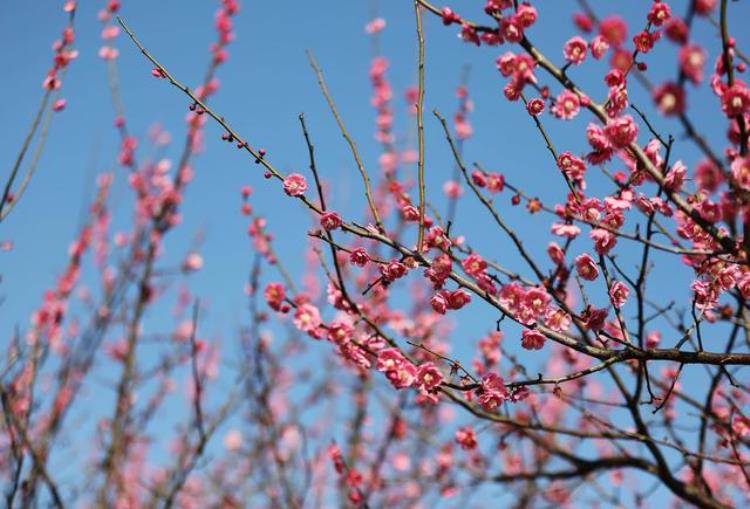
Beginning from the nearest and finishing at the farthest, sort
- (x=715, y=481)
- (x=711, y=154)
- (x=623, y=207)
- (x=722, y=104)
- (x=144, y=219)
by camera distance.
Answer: (x=711, y=154), (x=722, y=104), (x=623, y=207), (x=144, y=219), (x=715, y=481)

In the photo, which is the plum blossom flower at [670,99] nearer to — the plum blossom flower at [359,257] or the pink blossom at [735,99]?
the pink blossom at [735,99]

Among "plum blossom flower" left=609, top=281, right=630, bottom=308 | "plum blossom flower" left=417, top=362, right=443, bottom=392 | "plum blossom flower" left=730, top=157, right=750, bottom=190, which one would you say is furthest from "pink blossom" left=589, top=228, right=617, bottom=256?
"plum blossom flower" left=417, top=362, right=443, bottom=392

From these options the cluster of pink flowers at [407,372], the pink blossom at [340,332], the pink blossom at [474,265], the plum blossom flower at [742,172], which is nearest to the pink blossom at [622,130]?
the plum blossom flower at [742,172]

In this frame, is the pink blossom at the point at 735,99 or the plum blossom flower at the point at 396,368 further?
the plum blossom flower at the point at 396,368

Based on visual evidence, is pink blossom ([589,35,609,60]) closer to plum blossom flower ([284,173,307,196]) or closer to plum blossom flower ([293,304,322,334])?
plum blossom flower ([284,173,307,196])

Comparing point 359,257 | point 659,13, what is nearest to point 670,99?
point 659,13

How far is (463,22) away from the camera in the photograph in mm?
2242

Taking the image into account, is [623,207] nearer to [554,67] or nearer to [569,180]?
[569,180]

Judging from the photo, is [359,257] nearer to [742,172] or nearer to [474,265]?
[474,265]

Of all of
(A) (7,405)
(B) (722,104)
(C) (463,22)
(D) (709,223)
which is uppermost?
(C) (463,22)

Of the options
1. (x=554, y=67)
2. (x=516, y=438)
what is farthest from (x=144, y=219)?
(x=554, y=67)

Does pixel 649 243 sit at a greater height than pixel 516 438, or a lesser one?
lesser

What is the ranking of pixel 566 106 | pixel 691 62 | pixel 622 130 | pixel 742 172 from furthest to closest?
pixel 566 106
pixel 622 130
pixel 742 172
pixel 691 62

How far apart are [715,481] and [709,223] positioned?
9.37 metres
